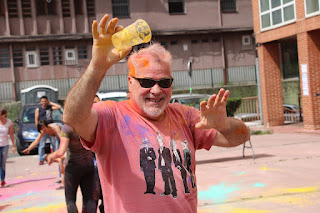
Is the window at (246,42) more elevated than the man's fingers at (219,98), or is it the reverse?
the window at (246,42)

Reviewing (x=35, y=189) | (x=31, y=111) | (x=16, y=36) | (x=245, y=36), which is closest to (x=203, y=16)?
(x=245, y=36)

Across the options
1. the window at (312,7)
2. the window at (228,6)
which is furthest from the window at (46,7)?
the window at (312,7)

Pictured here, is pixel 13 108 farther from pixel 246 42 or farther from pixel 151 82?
pixel 151 82

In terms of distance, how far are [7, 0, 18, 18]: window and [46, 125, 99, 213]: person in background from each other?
24564 millimetres

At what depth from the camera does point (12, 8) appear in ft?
92.5

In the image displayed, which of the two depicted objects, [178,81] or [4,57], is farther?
[178,81]

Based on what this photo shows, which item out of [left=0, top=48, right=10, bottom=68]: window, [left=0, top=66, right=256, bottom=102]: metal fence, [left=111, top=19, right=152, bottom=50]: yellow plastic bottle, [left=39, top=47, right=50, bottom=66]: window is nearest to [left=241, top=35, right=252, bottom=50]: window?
[left=0, top=66, right=256, bottom=102]: metal fence

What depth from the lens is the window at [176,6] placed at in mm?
30531

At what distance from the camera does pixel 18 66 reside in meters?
28.6

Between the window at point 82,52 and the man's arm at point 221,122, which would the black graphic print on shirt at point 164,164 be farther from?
the window at point 82,52

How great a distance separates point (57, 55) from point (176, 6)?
8.58 metres

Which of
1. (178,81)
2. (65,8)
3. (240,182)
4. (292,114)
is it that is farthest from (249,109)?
(240,182)

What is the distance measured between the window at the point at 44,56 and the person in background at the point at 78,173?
24204mm

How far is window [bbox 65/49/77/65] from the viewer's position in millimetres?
29094
